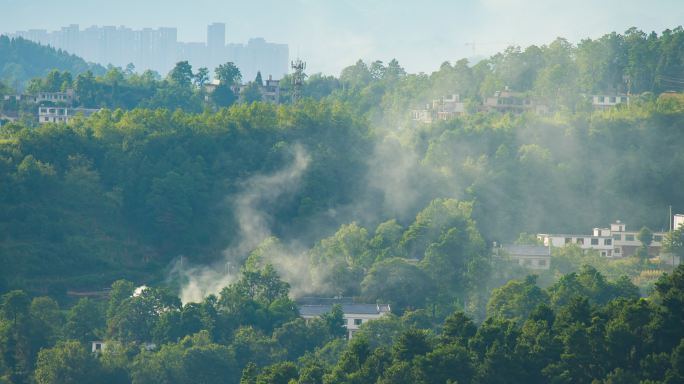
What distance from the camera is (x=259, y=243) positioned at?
4425 centimetres

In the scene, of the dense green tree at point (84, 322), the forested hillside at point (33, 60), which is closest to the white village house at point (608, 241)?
the dense green tree at point (84, 322)

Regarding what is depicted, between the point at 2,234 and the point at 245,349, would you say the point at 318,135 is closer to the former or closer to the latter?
the point at 2,234

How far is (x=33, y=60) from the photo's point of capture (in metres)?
98.1

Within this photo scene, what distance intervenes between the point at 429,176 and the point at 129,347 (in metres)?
16.7

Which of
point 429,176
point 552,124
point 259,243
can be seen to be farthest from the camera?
point 552,124

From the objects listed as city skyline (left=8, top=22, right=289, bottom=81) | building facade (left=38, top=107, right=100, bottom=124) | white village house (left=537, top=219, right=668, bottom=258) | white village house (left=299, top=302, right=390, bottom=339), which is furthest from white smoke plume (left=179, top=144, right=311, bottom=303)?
city skyline (left=8, top=22, right=289, bottom=81)

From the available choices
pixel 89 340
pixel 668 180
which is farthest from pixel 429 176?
pixel 89 340

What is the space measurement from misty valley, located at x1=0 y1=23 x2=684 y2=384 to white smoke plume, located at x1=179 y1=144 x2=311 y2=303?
0.22 ft

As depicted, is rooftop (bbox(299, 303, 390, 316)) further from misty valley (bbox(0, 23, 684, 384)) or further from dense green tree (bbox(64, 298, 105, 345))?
dense green tree (bbox(64, 298, 105, 345))

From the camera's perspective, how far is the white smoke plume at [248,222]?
135 feet

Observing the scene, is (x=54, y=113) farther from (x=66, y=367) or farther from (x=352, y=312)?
(x=66, y=367)

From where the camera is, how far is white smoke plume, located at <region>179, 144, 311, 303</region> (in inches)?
1623

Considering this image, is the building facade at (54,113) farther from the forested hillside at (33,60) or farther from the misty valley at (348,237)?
the forested hillside at (33,60)

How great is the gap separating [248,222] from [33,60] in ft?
181
